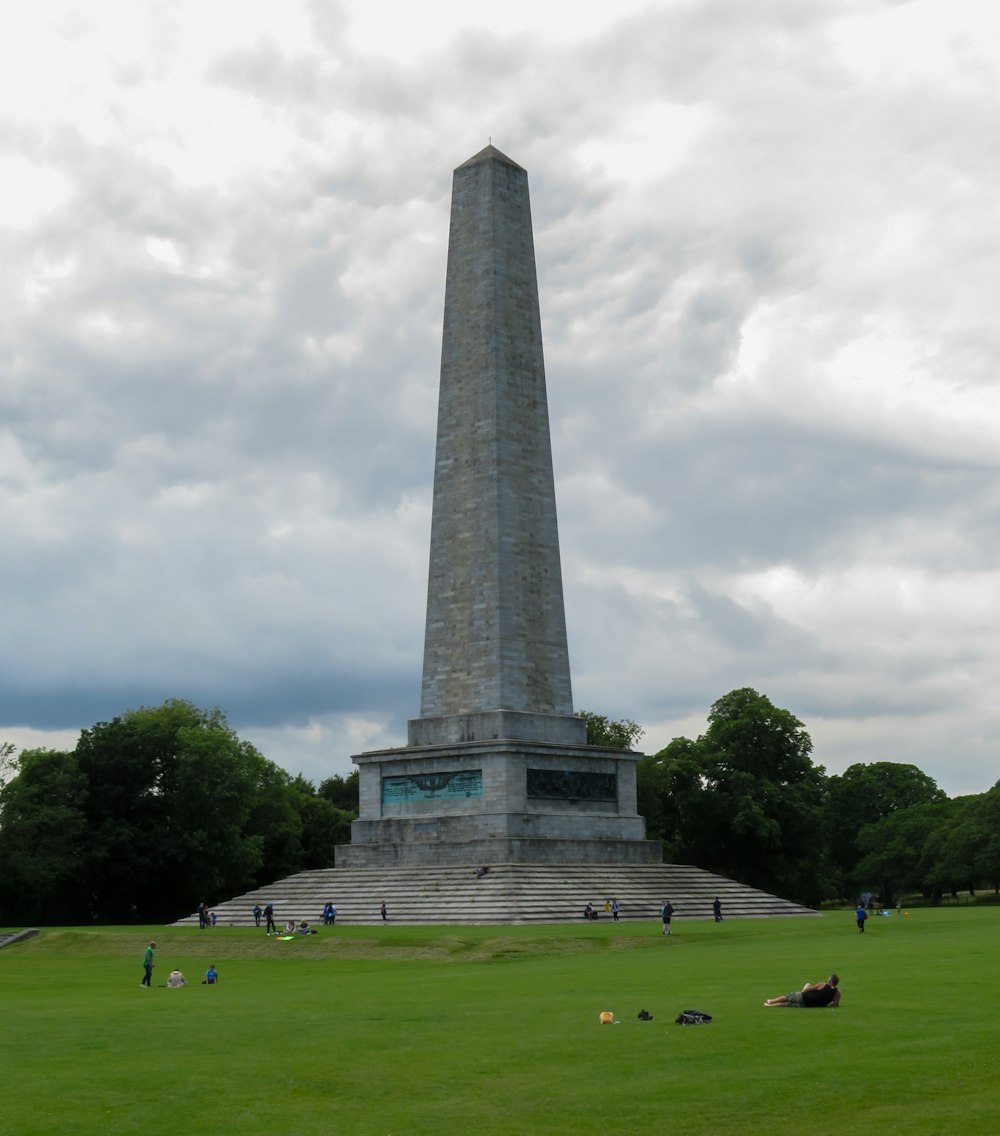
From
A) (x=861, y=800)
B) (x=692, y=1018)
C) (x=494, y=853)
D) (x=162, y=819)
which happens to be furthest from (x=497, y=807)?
(x=861, y=800)

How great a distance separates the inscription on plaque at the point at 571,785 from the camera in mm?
49281

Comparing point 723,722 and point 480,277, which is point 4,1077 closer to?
point 480,277

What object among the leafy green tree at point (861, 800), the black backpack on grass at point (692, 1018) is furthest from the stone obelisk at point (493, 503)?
the leafy green tree at point (861, 800)

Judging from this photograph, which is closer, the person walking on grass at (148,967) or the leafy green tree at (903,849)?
the person walking on grass at (148,967)

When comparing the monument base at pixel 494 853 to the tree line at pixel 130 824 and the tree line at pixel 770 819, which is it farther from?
the tree line at pixel 770 819

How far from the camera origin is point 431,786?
50.5 m

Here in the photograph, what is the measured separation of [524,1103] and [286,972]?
19.6 m

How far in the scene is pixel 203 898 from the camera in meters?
62.3

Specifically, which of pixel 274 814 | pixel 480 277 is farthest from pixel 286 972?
pixel 274 814

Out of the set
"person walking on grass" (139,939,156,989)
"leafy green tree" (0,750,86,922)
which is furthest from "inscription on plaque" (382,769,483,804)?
"person walking on grass" (139,939,156,989)

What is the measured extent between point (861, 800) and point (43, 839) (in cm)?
5192

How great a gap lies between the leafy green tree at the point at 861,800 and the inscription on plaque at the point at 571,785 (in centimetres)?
3961

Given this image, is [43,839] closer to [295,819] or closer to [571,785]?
[295,819]

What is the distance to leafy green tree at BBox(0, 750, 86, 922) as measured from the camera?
5638 cm
